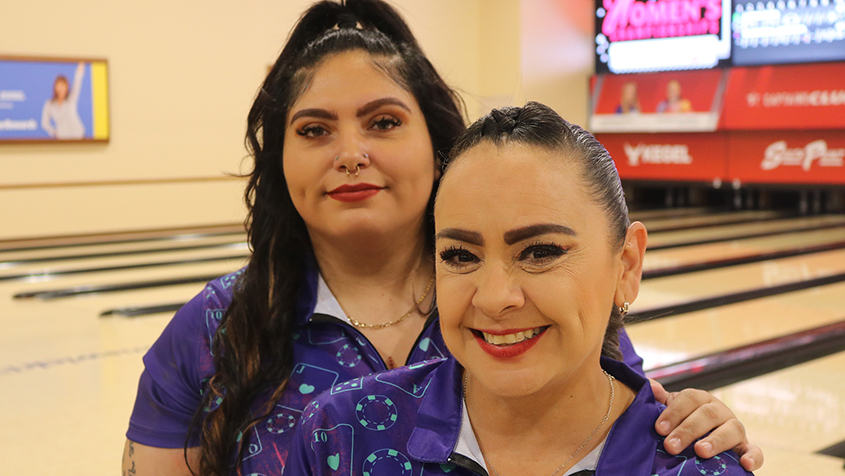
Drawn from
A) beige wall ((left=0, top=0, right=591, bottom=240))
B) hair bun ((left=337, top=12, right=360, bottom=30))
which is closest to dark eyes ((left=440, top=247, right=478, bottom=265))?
hair bun ((left=337, top=12, right=360, bottom=30))

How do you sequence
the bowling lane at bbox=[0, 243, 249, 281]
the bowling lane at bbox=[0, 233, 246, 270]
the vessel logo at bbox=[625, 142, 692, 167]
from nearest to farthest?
the bowling lane at bbox=[0, 243, 249, 281] < the bowling lane at bbox=[0, 233, 246, 270] < the vessel logo at bbox=[625, 142, 692, 167]

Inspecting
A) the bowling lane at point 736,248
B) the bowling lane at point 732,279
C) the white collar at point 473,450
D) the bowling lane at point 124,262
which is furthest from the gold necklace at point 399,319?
the bowling lane at point 124,262

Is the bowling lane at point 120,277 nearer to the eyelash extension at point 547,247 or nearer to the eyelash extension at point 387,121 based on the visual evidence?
the eyelash extension at point 387,121

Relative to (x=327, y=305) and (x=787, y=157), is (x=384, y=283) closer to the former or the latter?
(x=327, y=305)

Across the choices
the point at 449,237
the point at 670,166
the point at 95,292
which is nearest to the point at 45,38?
the point at 95,292

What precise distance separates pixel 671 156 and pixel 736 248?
3.83 m

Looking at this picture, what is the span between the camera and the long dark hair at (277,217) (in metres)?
1.44

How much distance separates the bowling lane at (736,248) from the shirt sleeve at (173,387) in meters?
4.54

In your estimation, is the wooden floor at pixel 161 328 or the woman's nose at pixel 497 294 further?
the wooden floor at pixel 161 328

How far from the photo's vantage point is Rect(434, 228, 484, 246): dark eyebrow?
3.24ft

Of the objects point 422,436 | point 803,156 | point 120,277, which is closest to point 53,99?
point 120,277

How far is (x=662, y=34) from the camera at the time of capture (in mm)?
10078

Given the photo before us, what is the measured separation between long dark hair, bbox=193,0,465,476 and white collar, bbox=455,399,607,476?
47 centimetres

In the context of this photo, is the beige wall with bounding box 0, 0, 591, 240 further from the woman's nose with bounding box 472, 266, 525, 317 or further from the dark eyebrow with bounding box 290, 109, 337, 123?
the woman's nose with bounding box 472, 266, 525, 317
